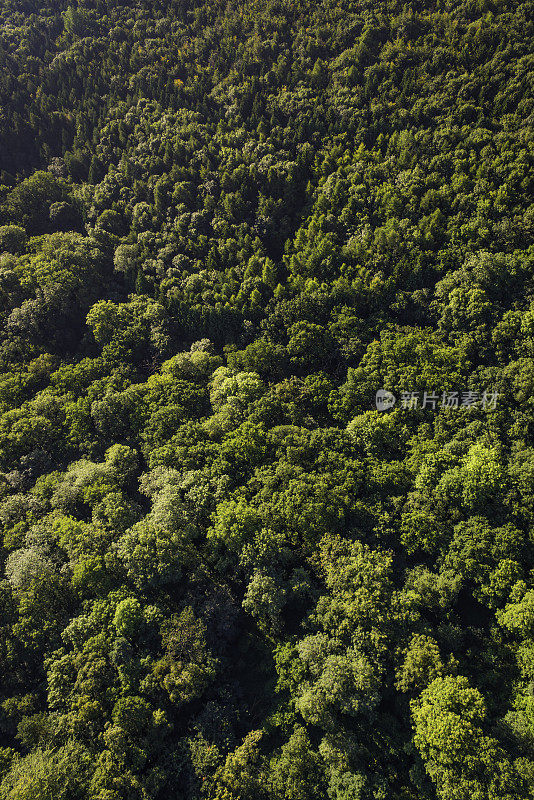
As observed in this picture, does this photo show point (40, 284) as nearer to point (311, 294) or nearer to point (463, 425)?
point (311, 294)

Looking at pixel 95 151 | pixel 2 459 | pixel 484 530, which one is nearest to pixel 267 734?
pixel 484 530

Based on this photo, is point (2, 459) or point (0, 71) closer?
point (2, 459)

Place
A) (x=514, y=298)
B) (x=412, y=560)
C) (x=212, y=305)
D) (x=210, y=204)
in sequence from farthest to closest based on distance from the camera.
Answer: (x=210, y=204) → (x=212, y=305) → (x=514, y=298) → (x=412, y=560)

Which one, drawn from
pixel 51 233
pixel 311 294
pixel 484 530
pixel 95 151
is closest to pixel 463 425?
pixel 484 530

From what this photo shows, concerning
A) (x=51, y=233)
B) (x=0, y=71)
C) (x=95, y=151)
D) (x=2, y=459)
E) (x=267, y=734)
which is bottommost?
(x=267, y=734)

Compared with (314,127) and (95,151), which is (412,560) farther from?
(95,151)

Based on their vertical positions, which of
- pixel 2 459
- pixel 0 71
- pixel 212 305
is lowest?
pixel 2 459

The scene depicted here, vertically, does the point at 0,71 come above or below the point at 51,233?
above

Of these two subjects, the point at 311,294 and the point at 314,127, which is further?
the point at 314,127

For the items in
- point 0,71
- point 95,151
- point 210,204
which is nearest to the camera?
point 210,204
